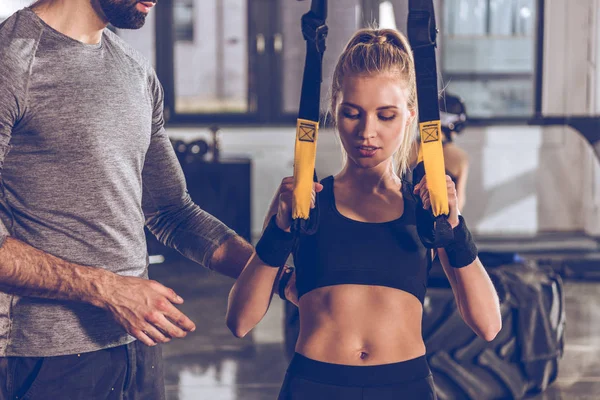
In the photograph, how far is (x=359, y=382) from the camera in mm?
1252

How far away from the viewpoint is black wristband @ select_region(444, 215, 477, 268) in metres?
1.15

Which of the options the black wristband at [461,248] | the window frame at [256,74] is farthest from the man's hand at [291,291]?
Answer: the window frame at [256,74]

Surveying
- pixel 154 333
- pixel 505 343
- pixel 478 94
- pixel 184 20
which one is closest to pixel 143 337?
pixel 154 333

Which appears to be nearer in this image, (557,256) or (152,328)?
(152,328)

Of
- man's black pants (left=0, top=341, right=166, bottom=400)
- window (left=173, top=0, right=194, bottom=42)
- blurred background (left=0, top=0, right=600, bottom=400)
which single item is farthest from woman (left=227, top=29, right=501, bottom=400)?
window (left=173, top=0, right=194, bottom=42)

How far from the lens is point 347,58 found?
4.29 feet

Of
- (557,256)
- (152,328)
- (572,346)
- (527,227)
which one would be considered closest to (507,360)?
(572,346)

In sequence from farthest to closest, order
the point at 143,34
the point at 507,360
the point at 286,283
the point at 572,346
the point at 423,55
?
the point at 143,34, the point at 572,346, the point at 507,360, the point at 286,283, the point at 423,55

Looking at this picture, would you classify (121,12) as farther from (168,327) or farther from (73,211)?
(168,327)

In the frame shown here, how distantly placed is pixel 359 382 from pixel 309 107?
1.39ft

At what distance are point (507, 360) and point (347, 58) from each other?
6.87ft

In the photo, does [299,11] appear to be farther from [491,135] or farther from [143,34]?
[491,135]

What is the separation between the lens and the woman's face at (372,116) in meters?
1.24

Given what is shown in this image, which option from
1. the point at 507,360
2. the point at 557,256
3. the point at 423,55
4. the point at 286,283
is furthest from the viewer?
the point at 557,256
